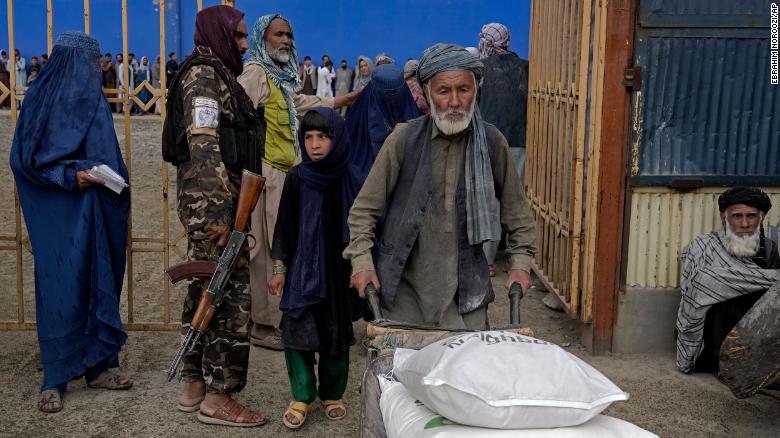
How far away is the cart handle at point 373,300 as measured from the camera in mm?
3113

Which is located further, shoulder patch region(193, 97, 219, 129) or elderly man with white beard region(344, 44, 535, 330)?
shoulder patch region(193, 97, 219, 129)

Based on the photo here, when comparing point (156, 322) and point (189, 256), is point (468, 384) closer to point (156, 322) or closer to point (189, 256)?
point (189, 256)

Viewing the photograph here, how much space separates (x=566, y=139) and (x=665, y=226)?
0.95 m

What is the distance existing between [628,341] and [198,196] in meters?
2.73

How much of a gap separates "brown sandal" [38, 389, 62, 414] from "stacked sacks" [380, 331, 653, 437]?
9.00 ft

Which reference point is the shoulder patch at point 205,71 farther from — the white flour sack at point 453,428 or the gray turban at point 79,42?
the white flour sack at point 453,428

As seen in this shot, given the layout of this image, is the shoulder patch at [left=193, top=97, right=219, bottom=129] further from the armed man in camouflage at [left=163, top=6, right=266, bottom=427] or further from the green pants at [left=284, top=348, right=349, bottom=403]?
the green pants at [left=284, top=348, right=349, bottom=403]

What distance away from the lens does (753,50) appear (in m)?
5.02

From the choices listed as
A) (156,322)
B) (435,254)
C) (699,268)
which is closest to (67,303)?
(156,322)

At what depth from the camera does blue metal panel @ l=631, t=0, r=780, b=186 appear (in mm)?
4973

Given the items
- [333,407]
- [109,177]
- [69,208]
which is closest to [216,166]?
[109,177]

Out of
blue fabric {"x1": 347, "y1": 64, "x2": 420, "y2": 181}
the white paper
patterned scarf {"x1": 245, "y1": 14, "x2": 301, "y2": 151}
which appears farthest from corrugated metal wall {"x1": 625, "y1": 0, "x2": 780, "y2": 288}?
the white paper

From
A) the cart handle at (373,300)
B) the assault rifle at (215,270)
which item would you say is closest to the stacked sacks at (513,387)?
the cart handle at (373,300)

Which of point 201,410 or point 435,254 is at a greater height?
point 435,254
